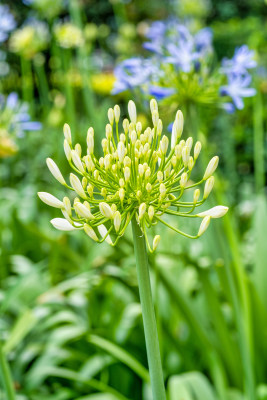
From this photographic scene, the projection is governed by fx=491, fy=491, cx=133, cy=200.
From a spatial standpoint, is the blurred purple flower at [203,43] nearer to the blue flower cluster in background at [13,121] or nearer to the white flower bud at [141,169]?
the blue flower cluster in background at [13,121]

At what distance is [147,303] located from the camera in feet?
2.65

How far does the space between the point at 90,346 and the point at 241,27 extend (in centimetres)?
610

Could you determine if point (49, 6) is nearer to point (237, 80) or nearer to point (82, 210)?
point (237, 80)

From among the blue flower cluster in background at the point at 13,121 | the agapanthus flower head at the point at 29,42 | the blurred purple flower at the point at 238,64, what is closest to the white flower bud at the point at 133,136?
the blurred purple flower at the point at 238,64

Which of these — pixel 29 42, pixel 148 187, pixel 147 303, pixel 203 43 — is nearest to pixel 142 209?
pixel 148 187

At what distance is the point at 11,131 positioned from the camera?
7.30 ft

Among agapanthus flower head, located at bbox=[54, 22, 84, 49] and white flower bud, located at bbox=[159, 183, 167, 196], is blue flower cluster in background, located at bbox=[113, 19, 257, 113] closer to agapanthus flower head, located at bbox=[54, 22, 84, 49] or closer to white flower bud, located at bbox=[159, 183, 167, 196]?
white flower bud, located at bbox=[159, 183, 167, 196]

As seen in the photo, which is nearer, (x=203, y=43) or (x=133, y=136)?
(x=133, y=136)

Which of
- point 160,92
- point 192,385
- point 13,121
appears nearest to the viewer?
point 160,92

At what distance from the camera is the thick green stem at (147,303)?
2.64ft

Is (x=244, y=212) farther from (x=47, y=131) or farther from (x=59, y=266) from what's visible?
(x=47, y=131)

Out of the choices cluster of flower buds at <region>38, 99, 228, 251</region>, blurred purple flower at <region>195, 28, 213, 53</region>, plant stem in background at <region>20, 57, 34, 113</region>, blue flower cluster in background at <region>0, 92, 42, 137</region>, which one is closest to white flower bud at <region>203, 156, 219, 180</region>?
cluster of flower buds at <region>38, 99, 228, 251</region>

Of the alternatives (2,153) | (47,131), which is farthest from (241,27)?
(2,153)

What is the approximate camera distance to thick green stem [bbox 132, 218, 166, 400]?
2.64 feet
